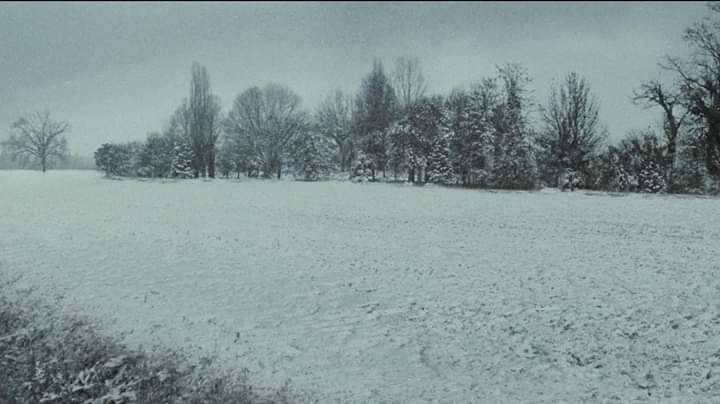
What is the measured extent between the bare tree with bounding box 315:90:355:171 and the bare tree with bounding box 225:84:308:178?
6145 millimetres

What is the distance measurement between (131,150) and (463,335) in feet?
204

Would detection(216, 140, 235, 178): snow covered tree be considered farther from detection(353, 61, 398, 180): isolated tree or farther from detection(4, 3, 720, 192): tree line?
detection(353, 61, 398, 180): isolated tree

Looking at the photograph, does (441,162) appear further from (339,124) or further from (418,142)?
(339,124)

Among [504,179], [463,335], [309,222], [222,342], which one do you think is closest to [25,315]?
[222,342]

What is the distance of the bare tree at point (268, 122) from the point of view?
5475 centimetres

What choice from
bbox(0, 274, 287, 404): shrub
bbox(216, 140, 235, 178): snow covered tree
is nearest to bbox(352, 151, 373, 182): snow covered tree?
bbox(216, 140, 235, 178): snow covered tree

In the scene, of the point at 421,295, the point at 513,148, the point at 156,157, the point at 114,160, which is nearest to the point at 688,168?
the point at 513,148

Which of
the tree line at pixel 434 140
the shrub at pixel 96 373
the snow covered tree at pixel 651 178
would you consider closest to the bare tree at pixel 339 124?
the tree line at pixel 434 140

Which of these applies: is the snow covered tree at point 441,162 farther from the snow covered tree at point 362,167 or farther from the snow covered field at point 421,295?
the snow covered field at point 421,295

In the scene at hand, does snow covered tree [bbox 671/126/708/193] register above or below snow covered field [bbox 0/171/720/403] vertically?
above

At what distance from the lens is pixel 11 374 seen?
6.71m

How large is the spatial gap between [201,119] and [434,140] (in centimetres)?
2928

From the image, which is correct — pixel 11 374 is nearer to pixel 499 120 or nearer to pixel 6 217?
pixel 6 217

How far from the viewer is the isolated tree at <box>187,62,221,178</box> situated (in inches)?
2133
